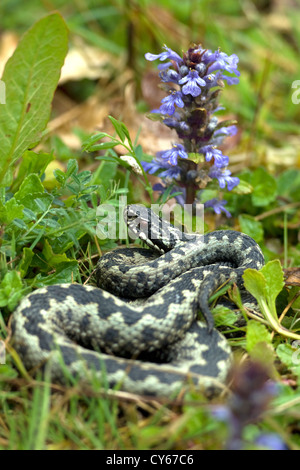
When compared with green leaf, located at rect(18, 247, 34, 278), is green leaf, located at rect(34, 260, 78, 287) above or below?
below

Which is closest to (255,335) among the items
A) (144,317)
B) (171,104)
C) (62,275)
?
(144,317)

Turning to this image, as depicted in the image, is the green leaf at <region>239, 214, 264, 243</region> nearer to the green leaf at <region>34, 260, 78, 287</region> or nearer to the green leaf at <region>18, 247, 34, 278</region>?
the green leaf at <region>34, 260, 78, 287</region>

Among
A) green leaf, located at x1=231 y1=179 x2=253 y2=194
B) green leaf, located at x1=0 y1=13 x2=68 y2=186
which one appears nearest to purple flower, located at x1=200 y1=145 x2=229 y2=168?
green leaf, located at x1=231 y1=179 x2=253 y2=194

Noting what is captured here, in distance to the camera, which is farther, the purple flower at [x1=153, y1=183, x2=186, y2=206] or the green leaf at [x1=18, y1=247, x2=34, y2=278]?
the purple flower at [x1=153, y1=183, x2=186, y2=206]

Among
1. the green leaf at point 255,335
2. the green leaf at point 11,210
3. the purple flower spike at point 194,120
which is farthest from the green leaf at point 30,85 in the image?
the green leaf at point 255,335

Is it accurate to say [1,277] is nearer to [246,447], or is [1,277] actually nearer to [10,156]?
[10,156]

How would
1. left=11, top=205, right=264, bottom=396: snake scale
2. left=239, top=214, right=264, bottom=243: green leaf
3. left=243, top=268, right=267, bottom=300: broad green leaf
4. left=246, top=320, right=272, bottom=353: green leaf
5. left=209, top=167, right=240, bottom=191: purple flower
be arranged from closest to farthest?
left=11, top=205, right=264, bottom=396: snake scale, left=246, top=320, right=272, bottom=353: green leaf, left=243, top=268, right=267, bottom=300: broad green leaf, left=209, top=167, right=240, bottom=191: purple flower, left=239, top=214, right=264, bottom=243: green leaf

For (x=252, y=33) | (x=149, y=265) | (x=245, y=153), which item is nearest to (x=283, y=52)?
(x=252, y=33)
